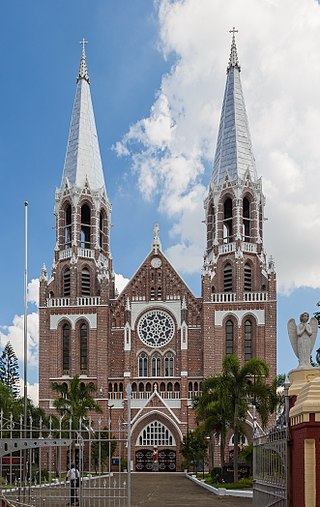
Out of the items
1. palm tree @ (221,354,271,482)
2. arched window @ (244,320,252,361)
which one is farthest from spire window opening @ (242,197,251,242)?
palm tree @ (221,354,271,482)

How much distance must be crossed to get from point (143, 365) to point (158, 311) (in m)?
4.19

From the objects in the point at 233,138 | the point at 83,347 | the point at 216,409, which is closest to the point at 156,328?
the point at 83,347

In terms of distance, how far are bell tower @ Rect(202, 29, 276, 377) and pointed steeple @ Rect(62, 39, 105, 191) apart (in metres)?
9.58

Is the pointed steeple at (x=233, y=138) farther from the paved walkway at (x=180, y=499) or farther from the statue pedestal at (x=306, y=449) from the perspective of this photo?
the statue pedestal at (x=306, y=449)

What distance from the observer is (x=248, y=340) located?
195 ft

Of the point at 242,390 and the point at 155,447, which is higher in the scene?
the point at 242,390

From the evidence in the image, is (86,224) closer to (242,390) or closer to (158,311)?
(158,311)

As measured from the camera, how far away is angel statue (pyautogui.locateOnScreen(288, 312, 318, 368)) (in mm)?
13109

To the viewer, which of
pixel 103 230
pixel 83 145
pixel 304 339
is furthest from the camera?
pixel 83 145

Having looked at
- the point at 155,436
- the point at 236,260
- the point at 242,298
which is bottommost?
the point at 155,436

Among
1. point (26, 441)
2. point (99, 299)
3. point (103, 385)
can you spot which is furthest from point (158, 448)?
point (26, 441)

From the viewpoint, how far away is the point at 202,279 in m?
60.7

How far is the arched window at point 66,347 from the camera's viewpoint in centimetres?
6109

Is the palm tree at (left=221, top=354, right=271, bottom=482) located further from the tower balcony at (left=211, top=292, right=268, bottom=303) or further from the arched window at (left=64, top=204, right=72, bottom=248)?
the arched window at (left=64, top=204, right=72, bottom=248)
